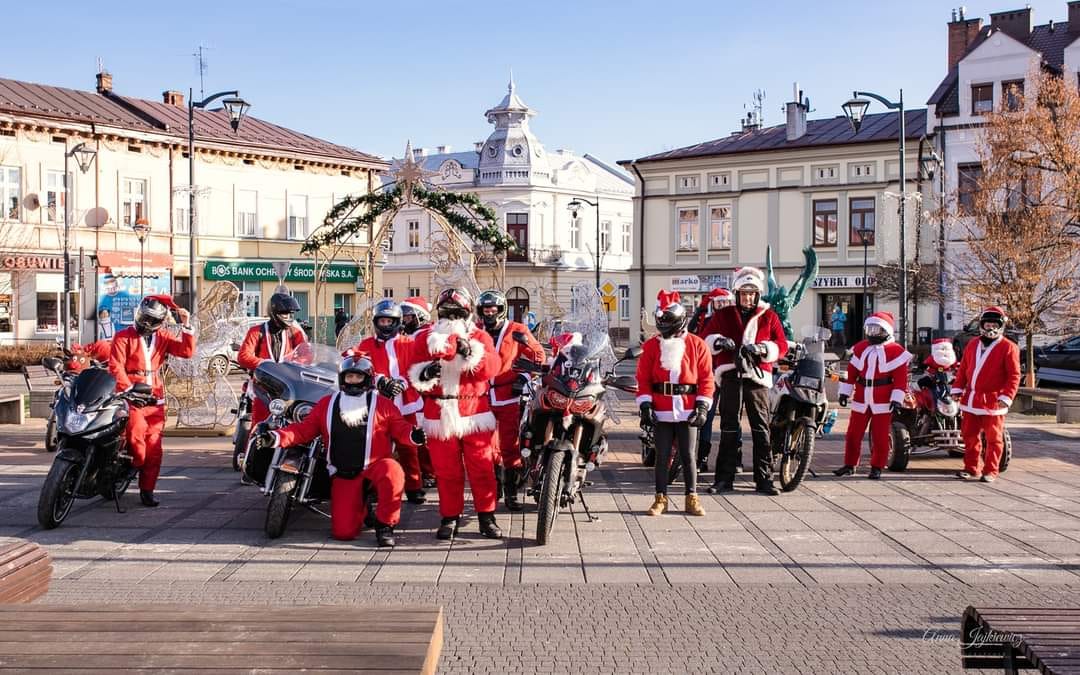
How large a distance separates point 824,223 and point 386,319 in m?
33.2

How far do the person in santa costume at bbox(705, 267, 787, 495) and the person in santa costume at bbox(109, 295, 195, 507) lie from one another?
4680 mm

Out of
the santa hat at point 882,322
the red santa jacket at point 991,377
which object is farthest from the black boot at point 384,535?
the red santa jacket at point 991,377

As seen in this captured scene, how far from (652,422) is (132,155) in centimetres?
3406

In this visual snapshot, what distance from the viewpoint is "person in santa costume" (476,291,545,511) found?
340 inches

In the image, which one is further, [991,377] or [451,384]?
[991,377]

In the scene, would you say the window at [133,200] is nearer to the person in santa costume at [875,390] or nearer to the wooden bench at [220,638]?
the person in santa costume at [875,390]

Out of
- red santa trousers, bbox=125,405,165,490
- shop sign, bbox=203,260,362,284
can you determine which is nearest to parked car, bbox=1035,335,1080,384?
red santa trousers, bbox=125,405,165,490

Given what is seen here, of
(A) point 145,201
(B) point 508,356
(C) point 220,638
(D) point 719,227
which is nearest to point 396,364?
(B) point 508,356

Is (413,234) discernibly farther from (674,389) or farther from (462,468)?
(462,468)

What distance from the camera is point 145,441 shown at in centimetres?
858

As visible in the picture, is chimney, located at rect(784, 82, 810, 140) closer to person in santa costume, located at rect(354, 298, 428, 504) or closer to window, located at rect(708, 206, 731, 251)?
window, located at rect(708, 206, 731, 251)

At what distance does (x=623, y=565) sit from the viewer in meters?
6.76

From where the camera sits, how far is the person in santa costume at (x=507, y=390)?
8633 millimetres

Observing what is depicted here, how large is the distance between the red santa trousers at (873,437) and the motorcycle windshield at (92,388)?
21.9ft
